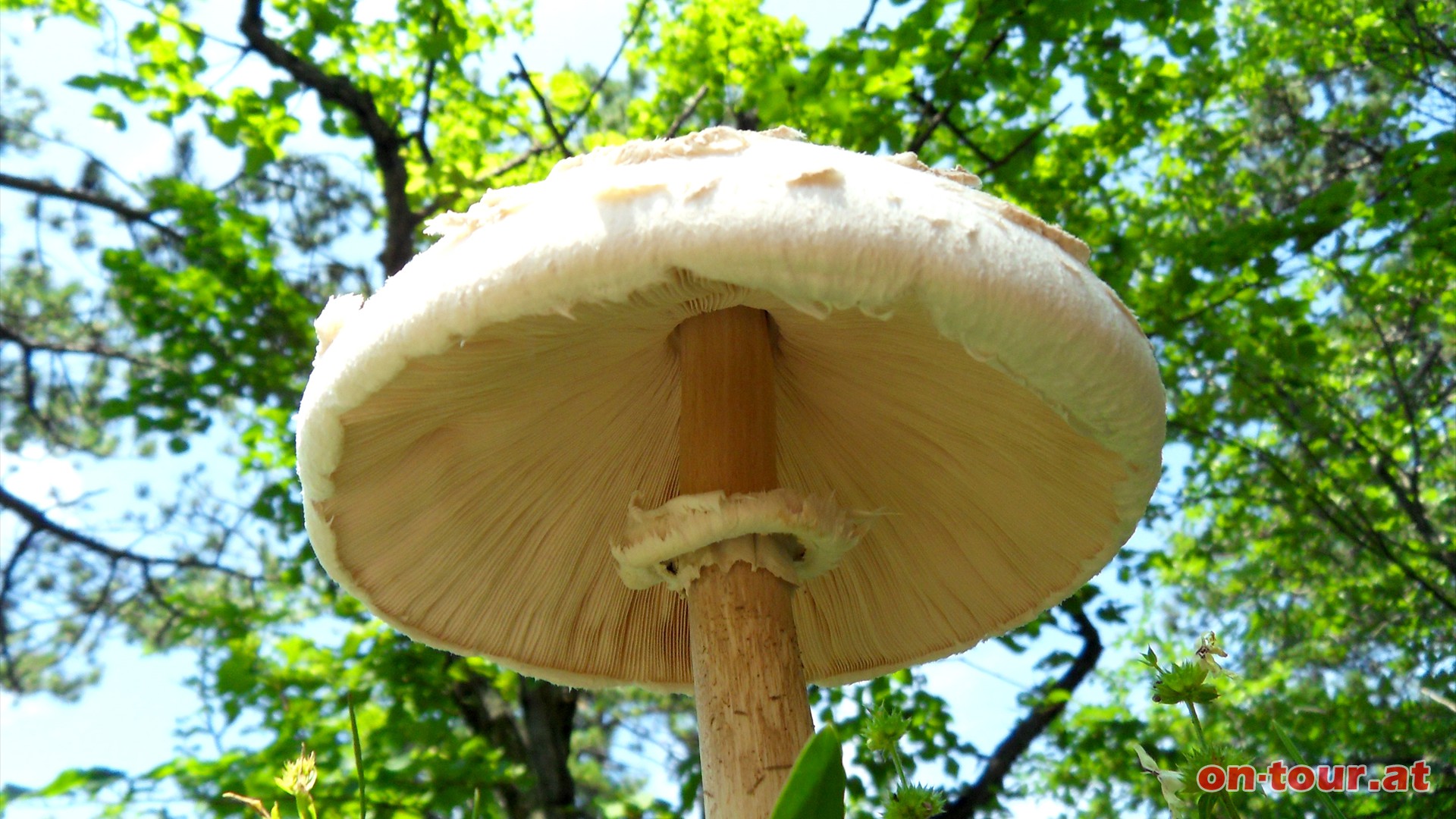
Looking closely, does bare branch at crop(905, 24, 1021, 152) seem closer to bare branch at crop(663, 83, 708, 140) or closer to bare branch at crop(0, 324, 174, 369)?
bare branch at crop(663, 83, 708, 140)

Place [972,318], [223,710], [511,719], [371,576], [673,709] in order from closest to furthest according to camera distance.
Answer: [972,318] → [371,576] → [223,710] → [511,719] → [673,709]

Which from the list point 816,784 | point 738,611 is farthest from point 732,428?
point 816,784

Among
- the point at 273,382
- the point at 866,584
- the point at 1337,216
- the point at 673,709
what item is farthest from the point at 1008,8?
Result: the point at 673,709

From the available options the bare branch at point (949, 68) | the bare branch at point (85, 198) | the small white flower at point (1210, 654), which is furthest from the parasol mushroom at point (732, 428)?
the bare branch at point (85, 198)

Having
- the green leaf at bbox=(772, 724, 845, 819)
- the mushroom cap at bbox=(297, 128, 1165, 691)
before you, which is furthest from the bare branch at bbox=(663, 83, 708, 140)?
the green leaf at bbox=(772, 724, 845, 819)

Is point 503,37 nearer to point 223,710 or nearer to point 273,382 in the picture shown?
point 273,382

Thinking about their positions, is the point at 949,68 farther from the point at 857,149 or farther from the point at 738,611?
the point at 738,611
